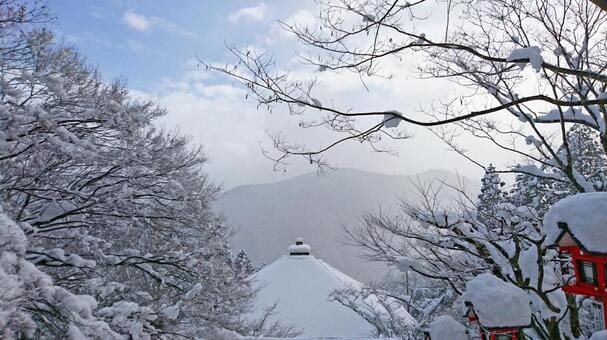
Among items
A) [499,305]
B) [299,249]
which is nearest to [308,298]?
[299,249]

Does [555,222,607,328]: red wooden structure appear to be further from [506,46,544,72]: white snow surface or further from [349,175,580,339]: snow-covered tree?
[349,175,580,339]: snow-covered tree

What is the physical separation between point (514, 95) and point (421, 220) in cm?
172

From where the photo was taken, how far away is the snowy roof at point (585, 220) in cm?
221

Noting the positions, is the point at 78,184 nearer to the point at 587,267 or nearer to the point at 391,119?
the point at 391,119

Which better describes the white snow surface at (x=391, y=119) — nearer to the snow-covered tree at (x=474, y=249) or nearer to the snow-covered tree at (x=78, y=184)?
the snow-covered tree at (x=474, y=249)

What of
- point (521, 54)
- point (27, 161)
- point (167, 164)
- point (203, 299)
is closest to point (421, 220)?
point (521, 54)

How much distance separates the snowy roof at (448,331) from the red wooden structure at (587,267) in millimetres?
1321

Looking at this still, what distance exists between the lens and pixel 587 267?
253 cm

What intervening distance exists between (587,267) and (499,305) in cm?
74

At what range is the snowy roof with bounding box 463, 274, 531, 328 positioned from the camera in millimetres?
3076

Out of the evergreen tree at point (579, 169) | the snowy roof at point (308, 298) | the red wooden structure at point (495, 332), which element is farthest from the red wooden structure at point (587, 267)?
the snowy roof at point (308, 298)

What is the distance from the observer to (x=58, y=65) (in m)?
5.55

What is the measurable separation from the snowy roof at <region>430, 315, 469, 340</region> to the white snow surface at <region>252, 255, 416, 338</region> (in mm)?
8875

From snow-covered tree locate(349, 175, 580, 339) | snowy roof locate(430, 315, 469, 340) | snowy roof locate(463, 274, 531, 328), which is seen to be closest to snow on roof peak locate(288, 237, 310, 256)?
snow-covered tree locate(349, 175, 580, 339)
